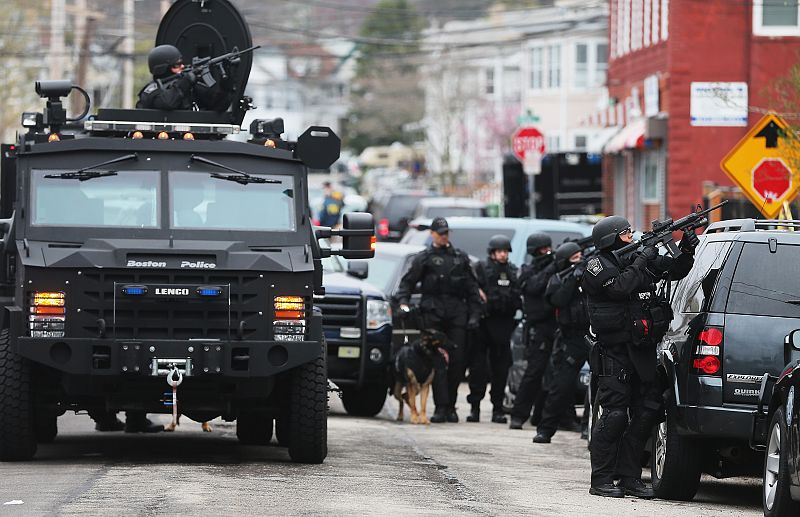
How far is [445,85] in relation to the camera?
85.0 metres

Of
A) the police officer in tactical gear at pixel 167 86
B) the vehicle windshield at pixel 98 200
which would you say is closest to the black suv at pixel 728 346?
the vehicle windshield at pixel 98 200

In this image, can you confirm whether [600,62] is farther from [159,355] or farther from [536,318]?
[159,355]

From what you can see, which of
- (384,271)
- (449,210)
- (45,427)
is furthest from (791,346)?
(449,210)

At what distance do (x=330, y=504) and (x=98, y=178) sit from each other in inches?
151

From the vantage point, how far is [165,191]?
12.9 metres

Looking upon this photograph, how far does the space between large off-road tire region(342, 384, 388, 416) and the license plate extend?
0.73 m

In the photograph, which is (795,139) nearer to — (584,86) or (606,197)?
(606,197)

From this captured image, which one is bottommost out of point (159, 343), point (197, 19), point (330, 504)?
point (330, 504)

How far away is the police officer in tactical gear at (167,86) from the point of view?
46.6ft

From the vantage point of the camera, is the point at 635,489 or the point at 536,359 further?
the point at 536,359

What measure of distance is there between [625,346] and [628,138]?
27.4 meters

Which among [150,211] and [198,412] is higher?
[150,211]

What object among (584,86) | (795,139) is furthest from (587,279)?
(584,86)

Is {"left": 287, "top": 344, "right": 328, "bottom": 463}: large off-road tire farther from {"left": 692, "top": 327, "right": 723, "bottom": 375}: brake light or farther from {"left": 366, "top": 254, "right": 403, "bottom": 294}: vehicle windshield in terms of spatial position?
{"left": 366, "top": 254, "right": 403, "bottom": 294}: vehicle windshield
